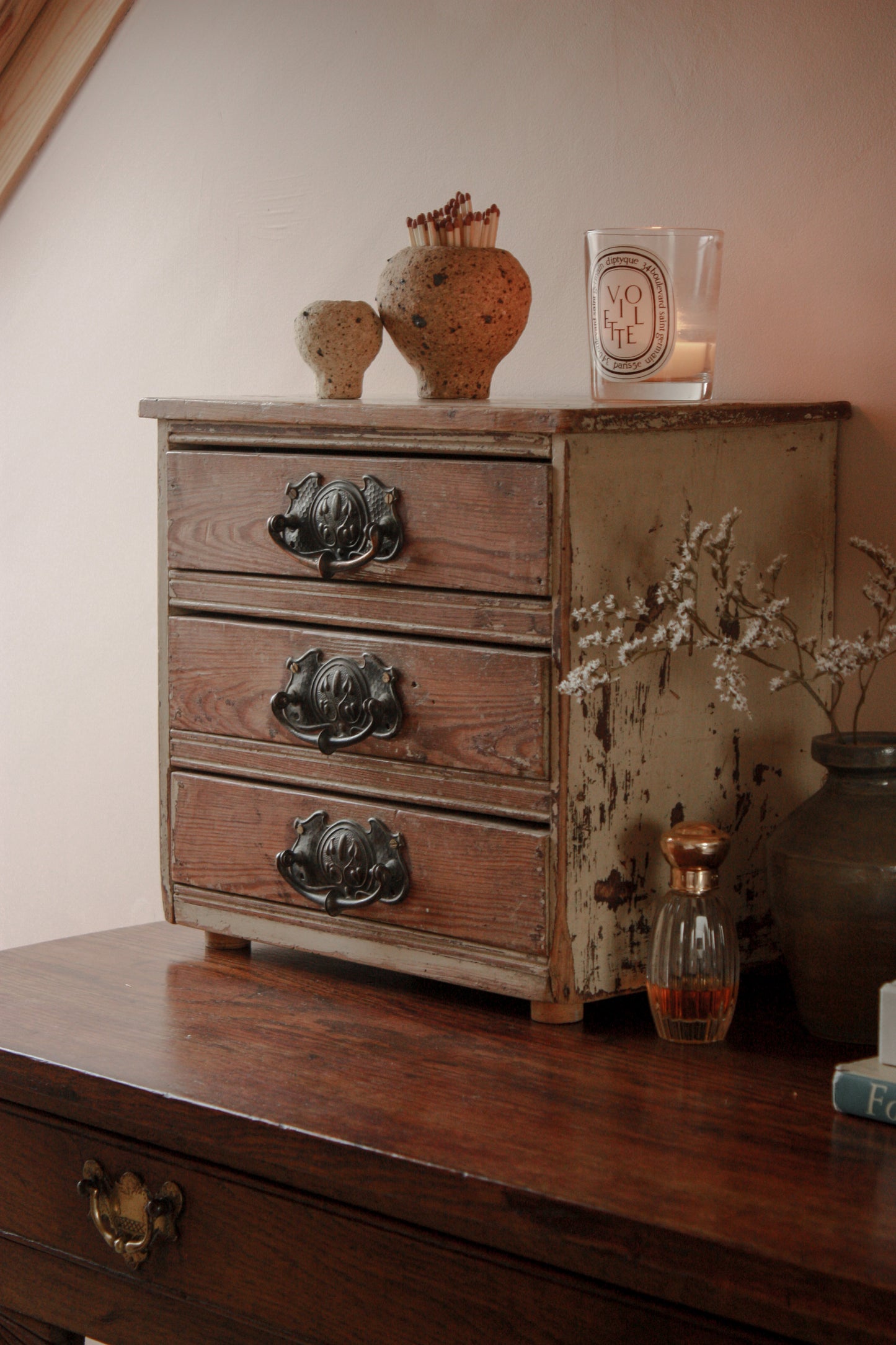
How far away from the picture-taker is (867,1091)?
0.86 meters

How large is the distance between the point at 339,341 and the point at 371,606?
218 mm

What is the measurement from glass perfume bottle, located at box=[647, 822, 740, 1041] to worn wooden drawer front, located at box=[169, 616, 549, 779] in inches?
4.3

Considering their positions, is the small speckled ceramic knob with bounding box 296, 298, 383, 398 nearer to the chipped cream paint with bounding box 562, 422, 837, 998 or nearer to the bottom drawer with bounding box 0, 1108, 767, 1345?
the chipped cream paint with bounding box 562, 422, 837, 998

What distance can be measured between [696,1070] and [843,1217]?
0.67ft

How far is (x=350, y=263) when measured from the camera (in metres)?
1.49

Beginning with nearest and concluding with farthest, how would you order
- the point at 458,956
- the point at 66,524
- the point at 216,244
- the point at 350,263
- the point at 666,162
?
the point at 458,956 → the point at 666,162 → the point at 350,263 → the point at 216,244 → the point at 66,524

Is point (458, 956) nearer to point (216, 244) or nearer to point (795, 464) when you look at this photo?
point (795, 464)

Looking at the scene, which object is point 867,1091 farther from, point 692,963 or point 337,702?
point 337,702

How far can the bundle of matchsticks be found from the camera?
3.63 feet

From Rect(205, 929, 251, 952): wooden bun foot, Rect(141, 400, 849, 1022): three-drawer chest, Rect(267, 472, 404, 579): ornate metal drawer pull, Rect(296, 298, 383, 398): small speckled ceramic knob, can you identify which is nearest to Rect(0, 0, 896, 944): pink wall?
Rect(141, 400, 849, 1022): three-drawer chest

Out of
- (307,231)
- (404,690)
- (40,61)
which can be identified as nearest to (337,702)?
(404,690)

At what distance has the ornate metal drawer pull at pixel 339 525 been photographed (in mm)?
1033

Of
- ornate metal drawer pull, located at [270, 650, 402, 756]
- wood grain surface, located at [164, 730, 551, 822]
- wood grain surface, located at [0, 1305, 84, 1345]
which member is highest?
ornate metal drawer pull, located at [270, 650, 402, 756]

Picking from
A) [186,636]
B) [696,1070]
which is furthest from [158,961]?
[696,1070]
